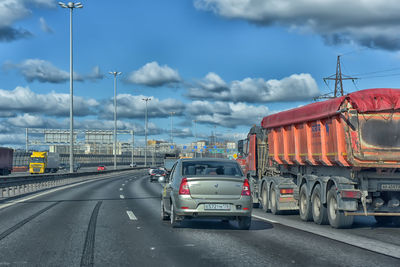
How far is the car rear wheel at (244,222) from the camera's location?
11.4 meters

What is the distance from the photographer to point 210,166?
1187 centimetres

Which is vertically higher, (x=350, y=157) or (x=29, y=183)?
(x=350, y=157)

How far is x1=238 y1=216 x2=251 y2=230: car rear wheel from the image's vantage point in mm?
11352

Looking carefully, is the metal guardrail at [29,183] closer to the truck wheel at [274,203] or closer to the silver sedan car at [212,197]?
the truck wheel at [274,203]

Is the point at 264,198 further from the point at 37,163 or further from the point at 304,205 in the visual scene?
the point at 37,163

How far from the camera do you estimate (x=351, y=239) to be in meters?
10.1

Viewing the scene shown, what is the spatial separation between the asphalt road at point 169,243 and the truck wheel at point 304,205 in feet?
1.52

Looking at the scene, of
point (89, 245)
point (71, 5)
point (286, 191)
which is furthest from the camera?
point (71, 5)

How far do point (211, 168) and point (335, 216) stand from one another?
10.3ft

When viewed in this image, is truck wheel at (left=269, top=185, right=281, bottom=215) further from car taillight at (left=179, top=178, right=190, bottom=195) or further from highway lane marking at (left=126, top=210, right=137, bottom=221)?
car taillight at (left=179, top=178, right=190, bottom=195)

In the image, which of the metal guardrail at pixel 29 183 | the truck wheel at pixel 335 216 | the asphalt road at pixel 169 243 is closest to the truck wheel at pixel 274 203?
the asphalt road at pixel 169 243

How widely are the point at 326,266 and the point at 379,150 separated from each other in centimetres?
515

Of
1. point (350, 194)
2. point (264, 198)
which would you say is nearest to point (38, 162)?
point (264, 198)

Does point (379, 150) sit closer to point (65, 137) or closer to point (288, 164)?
point (288, 164)
